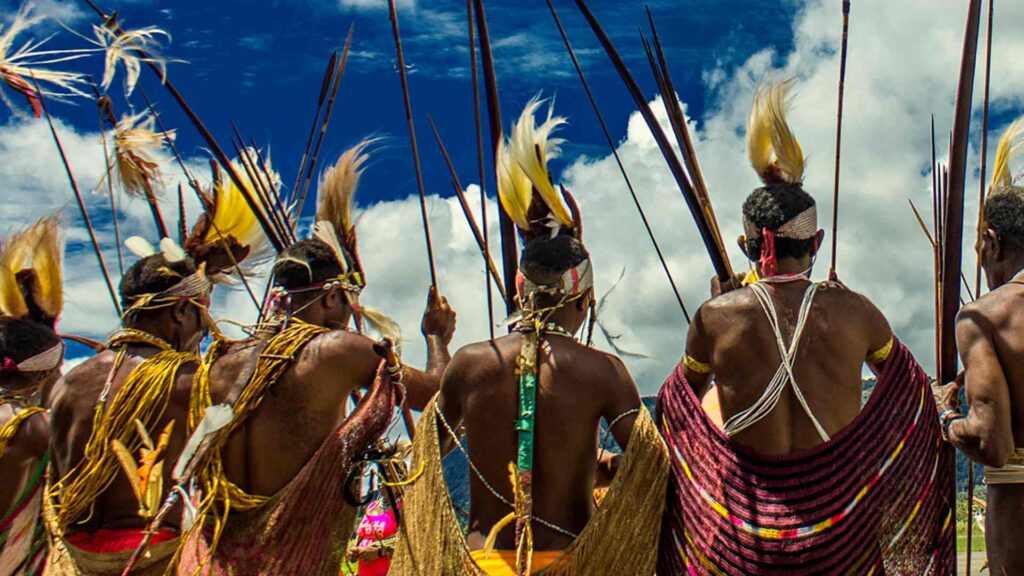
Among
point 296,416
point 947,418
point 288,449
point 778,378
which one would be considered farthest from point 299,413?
point 947,418

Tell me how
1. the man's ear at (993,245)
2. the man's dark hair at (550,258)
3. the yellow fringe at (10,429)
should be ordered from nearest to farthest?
the man's dark hair at (550,258)
the man's ear at (993,245)
the yellow fringe at (10,429)

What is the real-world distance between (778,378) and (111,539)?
273cm

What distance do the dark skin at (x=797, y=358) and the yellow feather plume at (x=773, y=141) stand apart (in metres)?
0.50

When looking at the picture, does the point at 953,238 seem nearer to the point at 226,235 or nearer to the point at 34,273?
the point at 226,235

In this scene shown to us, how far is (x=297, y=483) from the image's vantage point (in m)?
3.88

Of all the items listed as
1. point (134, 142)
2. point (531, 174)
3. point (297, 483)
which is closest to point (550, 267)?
point (531, 174)

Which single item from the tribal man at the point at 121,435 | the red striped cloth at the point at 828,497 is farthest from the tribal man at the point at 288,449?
the red striped cloth at the point at 828,497

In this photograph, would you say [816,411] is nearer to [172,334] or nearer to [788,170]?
[788,170]

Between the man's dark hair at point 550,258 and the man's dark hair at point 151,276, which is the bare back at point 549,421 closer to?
the man's dark hair at point 550,258

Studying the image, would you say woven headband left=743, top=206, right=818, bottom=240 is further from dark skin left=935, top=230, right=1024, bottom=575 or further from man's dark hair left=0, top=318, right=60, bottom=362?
man's dark hair left=0, top=318, right=60, bottom=362

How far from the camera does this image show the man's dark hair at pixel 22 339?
488cm

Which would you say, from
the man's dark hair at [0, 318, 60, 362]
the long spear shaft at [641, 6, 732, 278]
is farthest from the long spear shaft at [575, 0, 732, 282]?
the man's dark hair at [0, 318, 60, 362]

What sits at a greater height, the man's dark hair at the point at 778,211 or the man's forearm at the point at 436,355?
the man's dark hair at the point at 778,211

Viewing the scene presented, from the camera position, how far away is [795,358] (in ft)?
11.9
